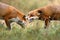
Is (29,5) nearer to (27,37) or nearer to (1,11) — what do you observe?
(1,11)

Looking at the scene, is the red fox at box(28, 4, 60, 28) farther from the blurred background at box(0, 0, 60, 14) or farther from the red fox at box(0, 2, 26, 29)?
the blurred background at box(0, 0, 60, 14)

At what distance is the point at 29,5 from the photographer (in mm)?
18125

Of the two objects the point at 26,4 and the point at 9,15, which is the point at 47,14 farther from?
the point at 26,4

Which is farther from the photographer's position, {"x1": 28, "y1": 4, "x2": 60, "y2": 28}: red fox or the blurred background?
the blurred background

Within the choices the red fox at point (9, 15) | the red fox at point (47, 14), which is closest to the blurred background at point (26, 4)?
the red fox at point (9, 15)

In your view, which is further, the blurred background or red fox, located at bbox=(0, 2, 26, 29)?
the blurred background

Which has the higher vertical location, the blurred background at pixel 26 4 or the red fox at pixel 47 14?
the blurred background at pixel 26 4

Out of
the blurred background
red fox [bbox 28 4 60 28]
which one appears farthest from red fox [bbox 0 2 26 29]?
the blurred background

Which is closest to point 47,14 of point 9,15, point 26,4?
point 9,15

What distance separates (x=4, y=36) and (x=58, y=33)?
191 centimetres

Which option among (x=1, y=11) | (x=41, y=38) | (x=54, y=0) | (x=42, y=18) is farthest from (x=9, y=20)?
(x=54, y=0)

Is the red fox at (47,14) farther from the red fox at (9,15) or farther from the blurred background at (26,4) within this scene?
the blurred background at (26,4)

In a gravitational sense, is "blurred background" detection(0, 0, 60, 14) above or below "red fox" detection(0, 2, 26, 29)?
above

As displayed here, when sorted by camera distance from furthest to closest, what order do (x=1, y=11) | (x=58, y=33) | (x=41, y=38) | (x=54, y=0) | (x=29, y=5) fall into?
(x=54, y=0)
(x=29, y=5)
(x=1, y=11)
(x=58, y=33)
(x=41, y=38)
